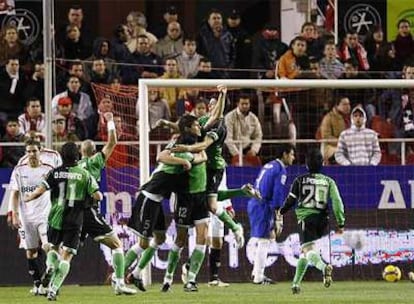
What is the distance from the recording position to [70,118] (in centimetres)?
2581

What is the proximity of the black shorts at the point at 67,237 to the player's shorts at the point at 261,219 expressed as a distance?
533 cm

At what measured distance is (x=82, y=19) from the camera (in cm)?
2925

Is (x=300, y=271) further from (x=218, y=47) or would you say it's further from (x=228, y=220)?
(x=218, y=47)

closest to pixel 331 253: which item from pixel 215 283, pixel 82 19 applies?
pixel 215 283

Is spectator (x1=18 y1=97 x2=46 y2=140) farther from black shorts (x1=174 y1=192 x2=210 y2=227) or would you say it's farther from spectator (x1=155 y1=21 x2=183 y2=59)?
black shorts (x1=174 y1=192 x2=210 y2=227)

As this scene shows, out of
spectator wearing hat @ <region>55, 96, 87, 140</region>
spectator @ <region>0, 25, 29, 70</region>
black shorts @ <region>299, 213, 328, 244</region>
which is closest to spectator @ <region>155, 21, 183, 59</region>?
spectator wearing hat @ <region>55, 96, 87, 140</region>

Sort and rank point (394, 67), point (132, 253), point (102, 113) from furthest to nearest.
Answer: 1. point (394, 67)
2. point (102, 113)
3. point (132, 253)

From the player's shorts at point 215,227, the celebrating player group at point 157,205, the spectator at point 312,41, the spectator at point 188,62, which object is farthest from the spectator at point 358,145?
the player's shorts at point 215,227

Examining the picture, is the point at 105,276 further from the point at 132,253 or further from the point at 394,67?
the point at 394,67

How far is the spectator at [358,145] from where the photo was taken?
26500 mm

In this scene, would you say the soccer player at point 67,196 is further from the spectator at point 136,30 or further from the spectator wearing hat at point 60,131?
the spectator at point 136,30

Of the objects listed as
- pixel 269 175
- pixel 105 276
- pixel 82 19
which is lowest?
pixel 105 276

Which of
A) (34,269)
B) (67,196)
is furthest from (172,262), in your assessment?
(34,269)

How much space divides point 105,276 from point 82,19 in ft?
18.9
